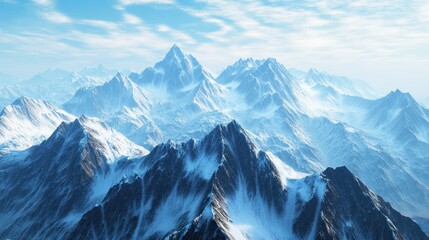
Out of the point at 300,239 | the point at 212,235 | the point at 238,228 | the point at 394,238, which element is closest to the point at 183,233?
the point at 212,235

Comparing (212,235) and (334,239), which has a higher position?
(212,235)

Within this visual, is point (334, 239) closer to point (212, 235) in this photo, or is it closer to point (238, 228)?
point (238, 228)

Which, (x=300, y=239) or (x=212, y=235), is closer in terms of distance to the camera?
(x=212, y=235)

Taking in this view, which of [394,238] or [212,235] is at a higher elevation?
[212,235]

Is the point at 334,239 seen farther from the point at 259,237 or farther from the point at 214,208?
the point at 214,208

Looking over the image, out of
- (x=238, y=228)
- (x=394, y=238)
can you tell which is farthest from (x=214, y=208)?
(x=394, y=238)

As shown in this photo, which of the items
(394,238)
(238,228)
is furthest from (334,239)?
(238,228)

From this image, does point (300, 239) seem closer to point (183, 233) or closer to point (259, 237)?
point (259, 237)
